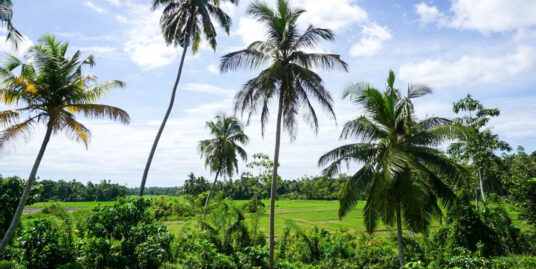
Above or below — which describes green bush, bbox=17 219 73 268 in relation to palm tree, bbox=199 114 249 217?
below

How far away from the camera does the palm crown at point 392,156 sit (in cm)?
919

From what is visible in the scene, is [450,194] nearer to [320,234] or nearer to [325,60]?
[325,60]

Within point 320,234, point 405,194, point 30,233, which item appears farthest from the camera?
point 320,234

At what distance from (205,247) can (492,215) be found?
1389 centimetres

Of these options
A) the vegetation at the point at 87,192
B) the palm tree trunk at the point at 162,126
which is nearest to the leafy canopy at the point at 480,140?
the palm tree trunk at the point at 162,126

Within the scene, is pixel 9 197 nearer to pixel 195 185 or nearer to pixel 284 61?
pixel 284 61

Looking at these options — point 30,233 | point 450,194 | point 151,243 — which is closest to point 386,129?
point 450,194

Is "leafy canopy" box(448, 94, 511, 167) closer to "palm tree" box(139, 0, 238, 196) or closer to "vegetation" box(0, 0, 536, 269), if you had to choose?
"vegetation" box(0, 0, 536, 269)

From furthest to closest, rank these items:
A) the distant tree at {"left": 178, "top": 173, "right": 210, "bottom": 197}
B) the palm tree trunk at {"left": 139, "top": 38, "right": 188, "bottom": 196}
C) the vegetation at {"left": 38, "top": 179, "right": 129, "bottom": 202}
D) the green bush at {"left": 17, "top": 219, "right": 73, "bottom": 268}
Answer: the vegetation at {"left": 38, "top": 179, "right": 129, "bottom": 202} → the distant tree at {"left": 178, "top": 173, "right": 210, "bottom": 197} → the palm tree trunk at {"left": 139, "top": 38, "right": 188, "bottom": 196} → the green bush at {"left": 17, "top": 219, "right": 73, "bottom": 268}

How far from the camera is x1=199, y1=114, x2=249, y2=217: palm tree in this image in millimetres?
21484

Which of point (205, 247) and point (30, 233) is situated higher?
point (30, 233)

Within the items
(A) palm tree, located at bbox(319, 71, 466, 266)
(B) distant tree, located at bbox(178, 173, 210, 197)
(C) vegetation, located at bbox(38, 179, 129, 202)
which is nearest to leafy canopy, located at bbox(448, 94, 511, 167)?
(A) palm tree, located at bbox(319, 71, 466, 266)

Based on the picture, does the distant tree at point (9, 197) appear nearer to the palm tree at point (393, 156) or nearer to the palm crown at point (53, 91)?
the palm crown at point (53, 91)

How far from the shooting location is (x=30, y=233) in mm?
6773
